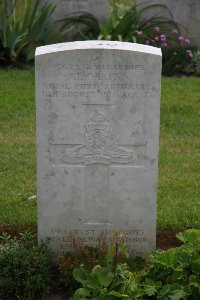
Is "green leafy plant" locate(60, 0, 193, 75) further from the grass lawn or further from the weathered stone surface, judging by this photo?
the grass lawn

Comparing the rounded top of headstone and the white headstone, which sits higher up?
the rounded top of headstone

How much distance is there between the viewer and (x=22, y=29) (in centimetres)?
1094

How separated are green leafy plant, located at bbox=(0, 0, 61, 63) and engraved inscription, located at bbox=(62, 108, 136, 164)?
19.2ft

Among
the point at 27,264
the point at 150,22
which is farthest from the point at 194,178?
the point at 150,22

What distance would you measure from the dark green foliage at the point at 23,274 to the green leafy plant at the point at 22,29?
6105 millimetres

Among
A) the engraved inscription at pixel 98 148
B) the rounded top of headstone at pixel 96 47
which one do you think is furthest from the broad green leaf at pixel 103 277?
the rounded top of headstone at pixel 96 47

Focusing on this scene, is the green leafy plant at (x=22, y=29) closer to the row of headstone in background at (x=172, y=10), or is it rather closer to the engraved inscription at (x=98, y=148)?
the row of headstone in background at (x=172, y=10)

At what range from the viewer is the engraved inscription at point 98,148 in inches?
196

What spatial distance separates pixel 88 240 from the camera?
5.23 m

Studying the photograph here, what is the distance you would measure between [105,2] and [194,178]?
5.28 metres

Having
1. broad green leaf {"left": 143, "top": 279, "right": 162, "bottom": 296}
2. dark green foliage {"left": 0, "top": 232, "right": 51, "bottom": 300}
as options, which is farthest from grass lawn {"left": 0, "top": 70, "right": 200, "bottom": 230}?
broad green leaf {"left": 143, "top": 279, "right": 162, "bottom": 296}

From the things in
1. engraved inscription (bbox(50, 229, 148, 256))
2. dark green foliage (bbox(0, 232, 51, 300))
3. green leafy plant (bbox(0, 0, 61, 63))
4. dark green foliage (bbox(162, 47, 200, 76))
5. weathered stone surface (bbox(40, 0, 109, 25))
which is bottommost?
dark green foliage (bbox(0, 232, 51, 300))

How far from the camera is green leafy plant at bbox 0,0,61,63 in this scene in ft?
35.1

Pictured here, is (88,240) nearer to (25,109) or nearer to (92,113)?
(92,113)
